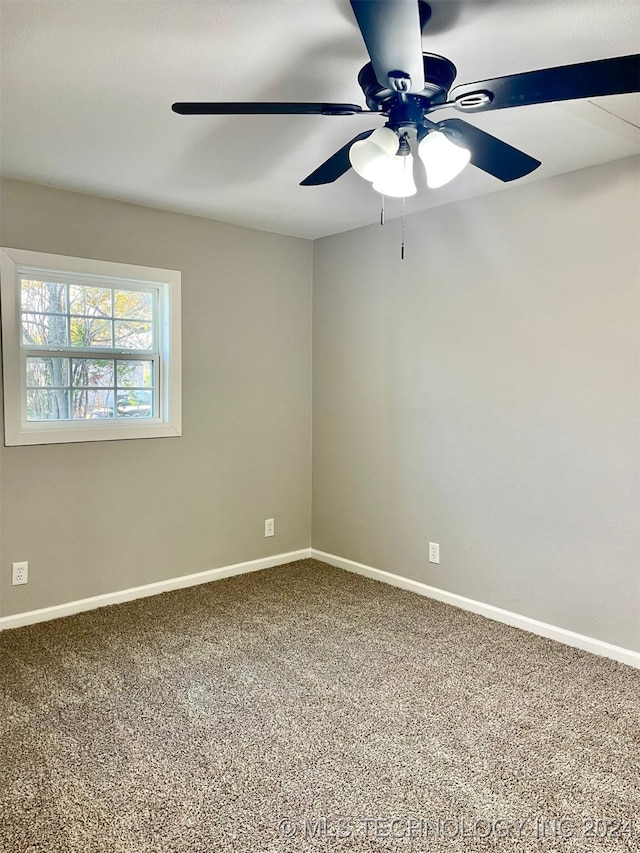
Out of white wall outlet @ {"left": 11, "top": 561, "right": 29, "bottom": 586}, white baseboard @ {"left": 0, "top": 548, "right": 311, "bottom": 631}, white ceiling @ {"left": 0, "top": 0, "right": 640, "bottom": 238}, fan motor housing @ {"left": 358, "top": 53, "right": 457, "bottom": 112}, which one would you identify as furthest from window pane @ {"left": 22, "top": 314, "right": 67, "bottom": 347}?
fan motor housing @ {"left": 358, "top": 53, "right": 457, "bottom": 112}

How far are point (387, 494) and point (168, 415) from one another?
1477 mm

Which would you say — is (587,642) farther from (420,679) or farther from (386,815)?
(386,815)

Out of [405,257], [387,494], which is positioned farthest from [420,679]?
[405,257]

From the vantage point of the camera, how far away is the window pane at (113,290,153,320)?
3.57 metres

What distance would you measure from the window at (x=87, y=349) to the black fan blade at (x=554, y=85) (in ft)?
7.87

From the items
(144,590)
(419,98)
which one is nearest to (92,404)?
(144,590)

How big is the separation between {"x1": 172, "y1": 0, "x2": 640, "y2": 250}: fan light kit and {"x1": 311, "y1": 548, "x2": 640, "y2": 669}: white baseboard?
218 centimetres

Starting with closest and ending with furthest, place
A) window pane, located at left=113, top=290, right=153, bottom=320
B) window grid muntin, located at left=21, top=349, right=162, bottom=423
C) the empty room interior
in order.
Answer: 1. the empty room interior
2. window grid muntin, located at left=21, top=349, right=162, bottom=423
3. window pane, located at left=113, top=290, right=153, bottom=320

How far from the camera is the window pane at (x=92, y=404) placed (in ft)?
11.3

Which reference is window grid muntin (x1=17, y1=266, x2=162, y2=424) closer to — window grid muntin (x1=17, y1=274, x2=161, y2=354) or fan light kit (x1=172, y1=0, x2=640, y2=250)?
window grid muntin (x1=17, y1=274, x2=161, y2=354)

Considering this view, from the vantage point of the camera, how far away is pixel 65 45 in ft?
6.03

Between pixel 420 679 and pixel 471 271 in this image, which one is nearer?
pixel 420 679

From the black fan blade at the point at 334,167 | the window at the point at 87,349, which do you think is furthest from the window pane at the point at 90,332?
the black fan blade at the point at 334,167

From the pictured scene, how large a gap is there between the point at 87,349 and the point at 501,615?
2746 millimetres
